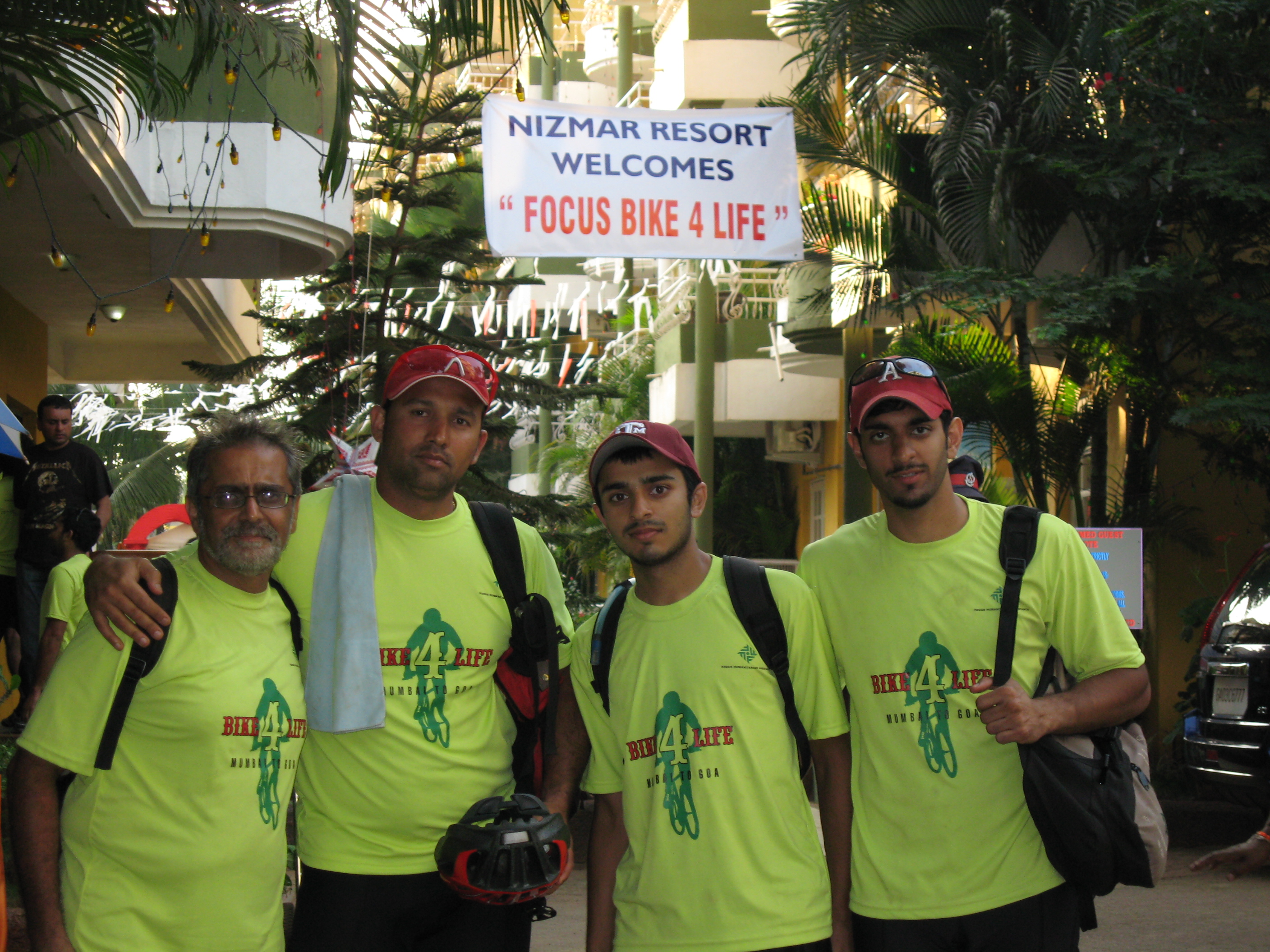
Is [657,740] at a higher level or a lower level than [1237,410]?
lower

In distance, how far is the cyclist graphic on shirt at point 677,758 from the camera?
132 inches

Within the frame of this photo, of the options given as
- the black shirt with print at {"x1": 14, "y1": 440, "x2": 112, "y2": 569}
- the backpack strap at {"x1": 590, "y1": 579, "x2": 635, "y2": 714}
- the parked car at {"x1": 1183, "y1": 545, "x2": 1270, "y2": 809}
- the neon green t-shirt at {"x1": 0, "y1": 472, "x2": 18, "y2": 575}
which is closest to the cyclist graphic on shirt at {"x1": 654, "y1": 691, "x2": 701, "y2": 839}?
the backpack strap at {"x1": 590, "y1": 579, "x2": 635, "y2": 714}

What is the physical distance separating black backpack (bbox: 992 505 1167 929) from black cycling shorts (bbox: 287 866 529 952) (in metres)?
1.45

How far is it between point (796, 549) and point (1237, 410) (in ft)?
57.1

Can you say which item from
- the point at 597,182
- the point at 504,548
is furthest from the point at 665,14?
the point at 504,548

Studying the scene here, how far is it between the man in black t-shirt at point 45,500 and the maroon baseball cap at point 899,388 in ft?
22.4

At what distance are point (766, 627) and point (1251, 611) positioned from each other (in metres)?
4.85

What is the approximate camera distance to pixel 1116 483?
12.3m

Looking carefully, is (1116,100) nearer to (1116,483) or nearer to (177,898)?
(1116,483)

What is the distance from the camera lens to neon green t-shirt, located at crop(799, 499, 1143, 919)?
331cm

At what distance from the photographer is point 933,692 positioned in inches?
133

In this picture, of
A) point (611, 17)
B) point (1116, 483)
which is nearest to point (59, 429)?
point (1116, 483)

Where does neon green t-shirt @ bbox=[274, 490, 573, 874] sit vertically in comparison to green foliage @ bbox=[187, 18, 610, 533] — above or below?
below

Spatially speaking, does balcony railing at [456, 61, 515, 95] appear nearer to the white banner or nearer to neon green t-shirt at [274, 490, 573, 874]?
the white banner
